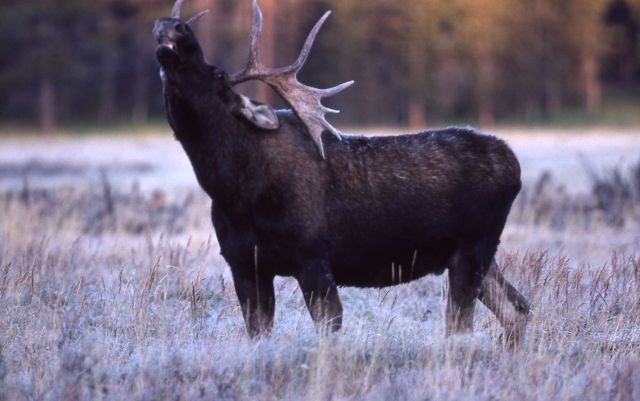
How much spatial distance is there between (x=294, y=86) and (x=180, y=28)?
1.06 metres

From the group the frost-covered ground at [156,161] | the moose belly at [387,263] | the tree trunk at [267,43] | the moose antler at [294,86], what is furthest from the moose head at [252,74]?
the tree trunk at [267,43]

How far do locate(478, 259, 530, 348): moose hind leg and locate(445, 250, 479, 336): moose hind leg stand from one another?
23 centimetres

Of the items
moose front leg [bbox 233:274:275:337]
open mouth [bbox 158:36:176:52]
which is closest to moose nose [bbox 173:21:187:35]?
open mouth [bbox 158:36:176:52]

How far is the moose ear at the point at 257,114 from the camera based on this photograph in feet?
22.8

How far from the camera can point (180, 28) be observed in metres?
6.55

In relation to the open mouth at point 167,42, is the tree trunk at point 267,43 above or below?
below

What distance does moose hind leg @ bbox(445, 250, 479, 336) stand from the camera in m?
7.25

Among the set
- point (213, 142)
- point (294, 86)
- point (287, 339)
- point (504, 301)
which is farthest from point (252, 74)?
point (504, 301)

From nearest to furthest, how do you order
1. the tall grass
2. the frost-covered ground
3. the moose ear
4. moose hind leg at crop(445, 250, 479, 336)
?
the tall grass → the moose ear → moose hind leg at crop(445, 250, 479, 336) → the frost-covered ground

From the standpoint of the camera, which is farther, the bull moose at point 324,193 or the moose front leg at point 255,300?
the moose front leg at point 255,300

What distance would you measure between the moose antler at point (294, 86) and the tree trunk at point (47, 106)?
61366mm

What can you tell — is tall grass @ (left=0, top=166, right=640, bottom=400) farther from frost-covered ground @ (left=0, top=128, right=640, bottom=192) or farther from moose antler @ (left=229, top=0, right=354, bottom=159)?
frost-covered ground @ (left=0, top=128, right=640, bottom=192)

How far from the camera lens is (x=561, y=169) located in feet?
83.5

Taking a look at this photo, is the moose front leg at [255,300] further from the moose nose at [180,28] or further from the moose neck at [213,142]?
the moose nose at [180,28]
